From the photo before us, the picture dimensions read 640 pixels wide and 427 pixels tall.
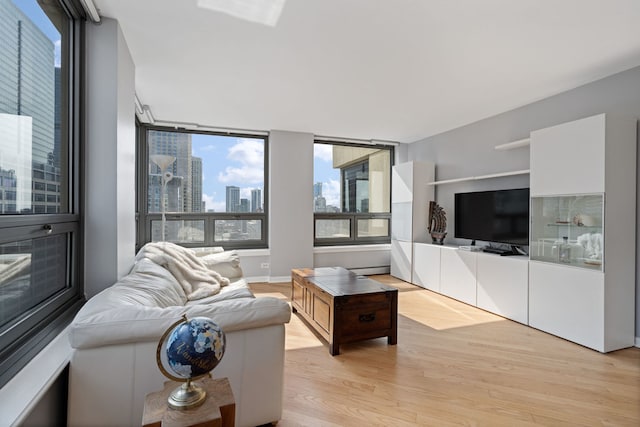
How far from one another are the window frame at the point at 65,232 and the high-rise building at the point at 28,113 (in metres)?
0.09

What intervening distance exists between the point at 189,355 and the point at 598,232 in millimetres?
3335

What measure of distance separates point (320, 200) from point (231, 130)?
6.15ft

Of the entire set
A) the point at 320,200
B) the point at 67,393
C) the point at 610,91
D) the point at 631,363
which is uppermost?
the point at 610,91

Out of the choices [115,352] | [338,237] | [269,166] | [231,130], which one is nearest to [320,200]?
[338,237]

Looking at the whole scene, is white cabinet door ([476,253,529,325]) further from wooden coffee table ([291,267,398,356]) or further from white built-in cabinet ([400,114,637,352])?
wooden coffee table ([291,267,398,356])

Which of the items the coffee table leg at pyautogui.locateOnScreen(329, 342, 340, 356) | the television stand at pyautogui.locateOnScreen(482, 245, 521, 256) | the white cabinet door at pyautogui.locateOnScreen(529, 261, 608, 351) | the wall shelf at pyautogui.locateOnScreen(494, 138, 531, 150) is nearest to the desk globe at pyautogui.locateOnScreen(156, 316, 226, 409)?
the coffee table leg at pyautogui.locateOnScreen(329, 342, 340, 356)

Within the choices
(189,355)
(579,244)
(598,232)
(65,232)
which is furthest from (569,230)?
(65,232)

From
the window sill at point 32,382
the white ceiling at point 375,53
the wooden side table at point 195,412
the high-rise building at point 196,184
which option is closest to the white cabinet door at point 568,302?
the white ceiling at point 375,53

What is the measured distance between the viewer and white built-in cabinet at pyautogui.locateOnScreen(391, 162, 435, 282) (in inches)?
196

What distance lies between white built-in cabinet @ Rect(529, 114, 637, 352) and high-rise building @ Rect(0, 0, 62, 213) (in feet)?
12.8

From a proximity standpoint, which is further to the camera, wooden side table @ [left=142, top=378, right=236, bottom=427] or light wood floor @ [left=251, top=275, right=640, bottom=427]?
light wood floor @ [left=251, top=275, right=640, bottom=427]

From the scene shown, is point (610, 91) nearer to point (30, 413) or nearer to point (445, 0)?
point (445, 0)

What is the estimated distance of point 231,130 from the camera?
190 inches

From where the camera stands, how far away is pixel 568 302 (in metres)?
2.83
